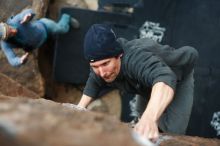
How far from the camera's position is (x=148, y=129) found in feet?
4.87

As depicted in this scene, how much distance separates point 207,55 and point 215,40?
0.14 meters

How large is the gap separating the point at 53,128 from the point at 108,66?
155 centimetres

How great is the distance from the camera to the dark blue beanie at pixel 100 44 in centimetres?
212

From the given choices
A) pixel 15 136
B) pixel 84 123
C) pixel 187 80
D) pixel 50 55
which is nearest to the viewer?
pixel 15 136

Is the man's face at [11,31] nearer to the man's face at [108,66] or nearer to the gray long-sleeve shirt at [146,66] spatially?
the gray long-sleeve shirt at [146,66]

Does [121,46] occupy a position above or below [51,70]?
above

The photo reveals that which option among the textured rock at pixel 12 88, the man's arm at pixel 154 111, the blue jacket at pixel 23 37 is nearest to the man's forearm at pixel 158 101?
the man's arm at pixel 154 111

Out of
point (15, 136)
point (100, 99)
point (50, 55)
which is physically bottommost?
point (100, 99)

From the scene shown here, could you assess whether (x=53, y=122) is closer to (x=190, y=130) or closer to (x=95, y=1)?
(x=190, y=130)

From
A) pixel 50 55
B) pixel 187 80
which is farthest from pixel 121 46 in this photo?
pixel 50 55

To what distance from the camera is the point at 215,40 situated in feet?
12.5

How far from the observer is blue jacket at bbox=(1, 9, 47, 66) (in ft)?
12.2

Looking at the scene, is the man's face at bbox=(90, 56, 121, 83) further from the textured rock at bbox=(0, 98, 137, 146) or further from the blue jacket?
the blue jacket

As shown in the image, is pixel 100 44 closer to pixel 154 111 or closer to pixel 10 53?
pixel 154 111
